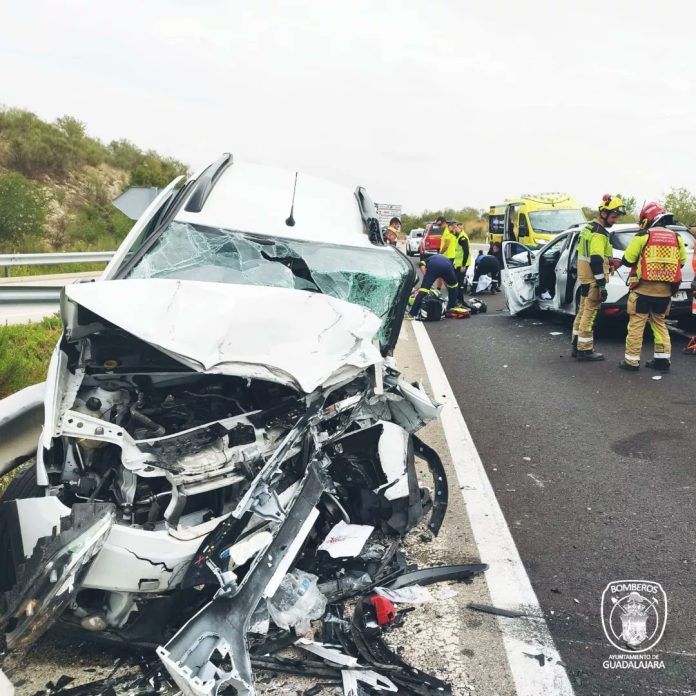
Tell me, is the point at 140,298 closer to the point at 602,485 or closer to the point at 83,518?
the point at 83,518

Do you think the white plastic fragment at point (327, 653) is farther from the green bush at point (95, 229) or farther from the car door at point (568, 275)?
the green bush at point (95, 229)

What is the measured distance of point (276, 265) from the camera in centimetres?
387

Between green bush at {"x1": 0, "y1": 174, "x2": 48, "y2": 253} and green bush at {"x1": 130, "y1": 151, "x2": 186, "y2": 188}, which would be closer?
green bush at {"x1": 0, "y1": 174, "x2": 48, "y2": 253}

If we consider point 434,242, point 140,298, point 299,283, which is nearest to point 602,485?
point 299,283

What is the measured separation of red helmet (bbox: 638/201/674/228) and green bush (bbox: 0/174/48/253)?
18.6 metres

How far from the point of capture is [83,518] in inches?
95.0

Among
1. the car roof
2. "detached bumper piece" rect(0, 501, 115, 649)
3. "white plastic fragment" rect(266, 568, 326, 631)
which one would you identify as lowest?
"white plastic fragment" rect(266, 568, 326, 631)

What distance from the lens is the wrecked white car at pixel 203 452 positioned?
7.99 feet

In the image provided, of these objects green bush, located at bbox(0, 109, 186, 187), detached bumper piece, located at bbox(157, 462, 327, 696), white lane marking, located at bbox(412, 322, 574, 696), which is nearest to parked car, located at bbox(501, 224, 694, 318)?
white lane marking, located at bbox(412, 322, 574, 696)

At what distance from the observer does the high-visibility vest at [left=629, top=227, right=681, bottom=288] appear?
778 cm

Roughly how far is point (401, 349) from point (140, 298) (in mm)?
6982

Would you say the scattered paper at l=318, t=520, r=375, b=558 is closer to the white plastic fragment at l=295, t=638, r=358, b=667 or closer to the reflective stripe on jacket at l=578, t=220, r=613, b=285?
the white plastic fragment at l=295, t=638, r=358, b=667

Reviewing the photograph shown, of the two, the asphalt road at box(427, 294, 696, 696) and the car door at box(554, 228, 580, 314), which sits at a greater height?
the car door at box(554, 228, 580, 314)

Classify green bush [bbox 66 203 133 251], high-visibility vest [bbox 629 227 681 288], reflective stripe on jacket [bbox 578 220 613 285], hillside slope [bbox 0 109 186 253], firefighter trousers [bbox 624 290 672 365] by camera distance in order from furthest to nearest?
green bush [bbox 66 203 133 251] → hillside slope [bbox 0 109 186 253] → reflective stripe on jacket [bbox 578 220 613 285] → firefighter trousers [bbox 624 290 672 365] → high-visibility vest [bbox 629 227 681 288]
